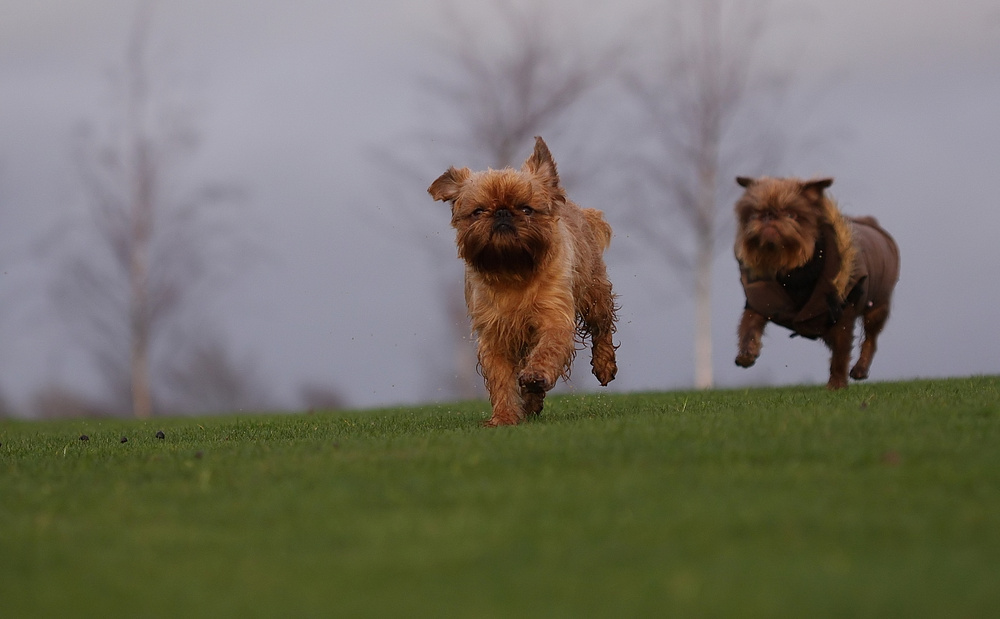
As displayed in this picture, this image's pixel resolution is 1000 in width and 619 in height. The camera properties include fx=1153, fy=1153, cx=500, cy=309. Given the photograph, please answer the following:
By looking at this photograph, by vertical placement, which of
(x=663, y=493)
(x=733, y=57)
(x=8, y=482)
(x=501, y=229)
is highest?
(x=733, y=57)

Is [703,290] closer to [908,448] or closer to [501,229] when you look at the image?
[501,229]

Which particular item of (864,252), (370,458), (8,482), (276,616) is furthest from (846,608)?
(864,252)

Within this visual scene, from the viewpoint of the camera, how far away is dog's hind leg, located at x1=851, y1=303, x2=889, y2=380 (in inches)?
446

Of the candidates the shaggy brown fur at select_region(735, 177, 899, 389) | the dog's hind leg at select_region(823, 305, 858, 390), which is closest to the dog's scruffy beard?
the shaggy brown fur at select_region(735, 177, 899, 389)

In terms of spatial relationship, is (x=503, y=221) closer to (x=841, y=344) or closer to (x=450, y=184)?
(x=450, y=184)

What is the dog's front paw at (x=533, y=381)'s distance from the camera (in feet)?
25.4

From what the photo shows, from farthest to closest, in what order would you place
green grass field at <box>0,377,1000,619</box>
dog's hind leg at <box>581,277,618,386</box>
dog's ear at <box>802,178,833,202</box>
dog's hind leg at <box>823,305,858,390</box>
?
dog's hind leg at <box>823,305,858,390</box>, dog's ear at <box>802,178,833,202</box>, dog's hind leg at <box>581,277,618,386</box>, green grass field at <box>0,377,1000,619</box>

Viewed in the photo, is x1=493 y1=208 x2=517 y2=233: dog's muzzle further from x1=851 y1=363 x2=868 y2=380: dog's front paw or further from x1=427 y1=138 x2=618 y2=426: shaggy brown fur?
x1=851 y1=363 x2=868 y2=380: dog's front paw

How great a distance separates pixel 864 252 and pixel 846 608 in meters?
8.22

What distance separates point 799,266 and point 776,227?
51 centimetres

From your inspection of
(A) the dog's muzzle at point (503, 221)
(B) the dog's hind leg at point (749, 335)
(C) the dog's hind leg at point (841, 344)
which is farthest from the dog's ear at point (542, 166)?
(C) the dog's hind leg at point (841, 344)

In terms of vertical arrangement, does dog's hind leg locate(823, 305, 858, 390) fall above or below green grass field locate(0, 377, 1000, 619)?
above

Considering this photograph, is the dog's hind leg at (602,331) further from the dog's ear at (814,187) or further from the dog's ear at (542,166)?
the dog's ear at (814,187)

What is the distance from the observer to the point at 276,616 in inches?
122
